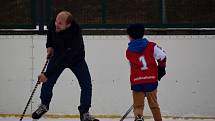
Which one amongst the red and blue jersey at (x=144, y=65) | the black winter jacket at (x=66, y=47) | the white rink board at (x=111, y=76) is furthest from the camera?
the white rink board at (x=111, y=76)

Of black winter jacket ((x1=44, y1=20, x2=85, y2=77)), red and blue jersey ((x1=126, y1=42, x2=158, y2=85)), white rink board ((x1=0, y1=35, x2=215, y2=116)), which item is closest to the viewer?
red and blue jersey ((x1=126, y1=42, x2=158, y2=85))

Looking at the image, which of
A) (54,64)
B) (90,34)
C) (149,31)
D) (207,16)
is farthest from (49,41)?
(207,16)

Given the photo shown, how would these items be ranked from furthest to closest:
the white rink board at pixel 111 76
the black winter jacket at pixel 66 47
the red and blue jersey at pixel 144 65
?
the white rink board at pixel 111 76
the black winter jacket at pixel 66 47
the red and blue jersey at pixel 144 65

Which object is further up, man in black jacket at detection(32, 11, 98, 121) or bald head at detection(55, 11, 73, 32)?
bald head at detection(55, 11, 73, 32)

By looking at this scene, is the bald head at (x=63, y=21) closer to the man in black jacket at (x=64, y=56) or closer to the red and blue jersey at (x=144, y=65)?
the man in black jacket at (x=64, y=56)

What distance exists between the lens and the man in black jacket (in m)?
6.71

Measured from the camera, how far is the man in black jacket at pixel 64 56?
6.71m

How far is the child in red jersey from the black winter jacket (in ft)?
2.23

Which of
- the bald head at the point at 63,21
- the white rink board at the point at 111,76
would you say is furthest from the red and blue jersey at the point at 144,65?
the white rink board at the point at 111,76

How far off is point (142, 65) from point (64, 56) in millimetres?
962

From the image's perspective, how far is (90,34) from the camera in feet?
26.4

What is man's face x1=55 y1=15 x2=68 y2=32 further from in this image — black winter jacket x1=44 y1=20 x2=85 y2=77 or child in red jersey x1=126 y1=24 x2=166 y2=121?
child in red jersey x1=126 y1=24 x2=166 y2=121

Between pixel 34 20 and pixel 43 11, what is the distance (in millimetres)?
186

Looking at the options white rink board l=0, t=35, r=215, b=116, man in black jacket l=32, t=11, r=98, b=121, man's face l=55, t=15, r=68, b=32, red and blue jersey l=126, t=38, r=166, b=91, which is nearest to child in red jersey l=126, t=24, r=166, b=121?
red and blue jersey l=126, t=38, r=166, b=91
